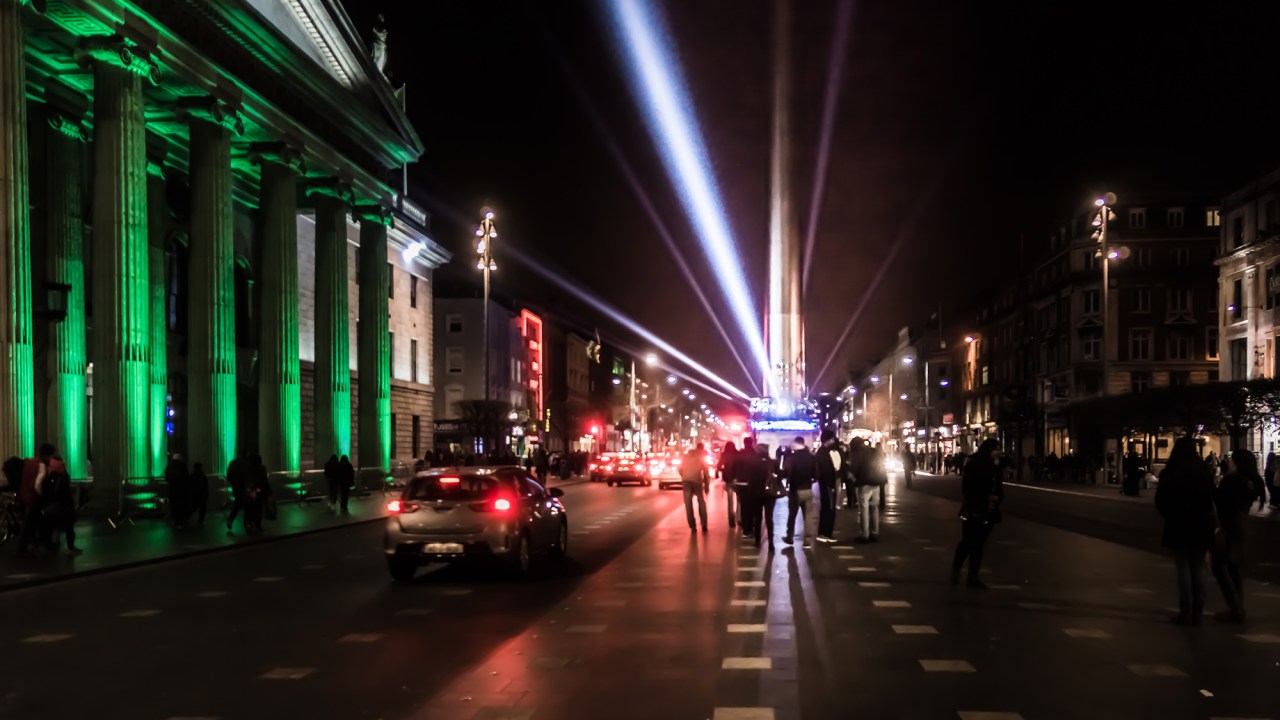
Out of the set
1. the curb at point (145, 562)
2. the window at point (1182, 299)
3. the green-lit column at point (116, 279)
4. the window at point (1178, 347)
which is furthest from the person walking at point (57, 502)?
the window at point (1178, 347)

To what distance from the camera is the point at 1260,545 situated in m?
21.9

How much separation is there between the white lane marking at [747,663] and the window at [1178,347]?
76.8 m

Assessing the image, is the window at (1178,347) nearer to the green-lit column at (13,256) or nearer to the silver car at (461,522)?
the green-lit column at (13,256)

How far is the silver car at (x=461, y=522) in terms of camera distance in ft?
50.3

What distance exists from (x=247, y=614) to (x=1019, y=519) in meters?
21.1

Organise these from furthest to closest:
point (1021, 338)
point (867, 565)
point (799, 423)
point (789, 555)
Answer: point (1021, 338)
point (799, 423)
point (789, 555)
point (867, 565)

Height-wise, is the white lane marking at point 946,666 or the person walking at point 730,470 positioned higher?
the person walking at point 730,470

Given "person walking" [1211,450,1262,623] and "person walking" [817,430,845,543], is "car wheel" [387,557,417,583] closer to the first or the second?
"person walking" [817,430,845,543]

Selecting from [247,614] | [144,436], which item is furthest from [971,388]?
[247,614]

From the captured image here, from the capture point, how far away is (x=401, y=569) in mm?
15773

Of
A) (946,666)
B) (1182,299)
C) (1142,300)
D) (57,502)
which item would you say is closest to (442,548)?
(946,666)

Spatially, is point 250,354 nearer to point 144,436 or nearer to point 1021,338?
point 144,436

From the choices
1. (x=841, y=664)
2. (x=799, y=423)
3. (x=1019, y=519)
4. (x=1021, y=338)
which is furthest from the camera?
(x=1021, y=338)

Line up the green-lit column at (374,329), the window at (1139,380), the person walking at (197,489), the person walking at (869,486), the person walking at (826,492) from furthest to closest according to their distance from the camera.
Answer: the window at (1139,380) < the green-lit column at (374,329) < the person walking at (197,489) < the person walking at (826,492) < the person walking at (869,486)
